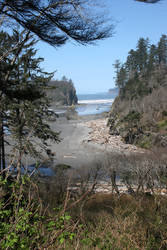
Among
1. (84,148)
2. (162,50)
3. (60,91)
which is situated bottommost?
(84,148)

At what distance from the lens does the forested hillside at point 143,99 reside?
39.4m

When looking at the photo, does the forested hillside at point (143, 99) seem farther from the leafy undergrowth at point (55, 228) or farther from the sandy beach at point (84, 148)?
the leafy undergrowth at point (55, 228)

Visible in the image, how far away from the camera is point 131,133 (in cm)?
4197

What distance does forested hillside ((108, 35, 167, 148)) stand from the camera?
3944 cm

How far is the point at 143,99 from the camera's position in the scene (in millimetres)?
49656

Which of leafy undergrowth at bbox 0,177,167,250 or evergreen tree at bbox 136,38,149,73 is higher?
evergreen tree at bbox 136,38,149,73

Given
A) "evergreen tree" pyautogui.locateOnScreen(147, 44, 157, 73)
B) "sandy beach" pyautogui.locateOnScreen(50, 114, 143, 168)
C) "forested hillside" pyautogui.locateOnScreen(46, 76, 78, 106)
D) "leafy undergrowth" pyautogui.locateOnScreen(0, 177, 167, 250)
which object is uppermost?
"evergreen tree" pyautogui.locateOnScreen(147, 44, 157, 73)

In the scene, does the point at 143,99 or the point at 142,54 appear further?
the point at 142,54

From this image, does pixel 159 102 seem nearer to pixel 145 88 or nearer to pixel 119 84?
pixel 145 88

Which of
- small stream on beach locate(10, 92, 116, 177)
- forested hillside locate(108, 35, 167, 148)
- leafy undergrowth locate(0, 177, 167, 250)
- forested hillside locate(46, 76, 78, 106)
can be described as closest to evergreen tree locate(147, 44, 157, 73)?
forested hillside locate(108, 35, 167, 148)

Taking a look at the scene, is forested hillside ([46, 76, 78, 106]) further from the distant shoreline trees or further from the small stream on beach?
the distant shoreline trees

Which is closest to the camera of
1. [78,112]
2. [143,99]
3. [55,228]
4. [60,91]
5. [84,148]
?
[55,228]

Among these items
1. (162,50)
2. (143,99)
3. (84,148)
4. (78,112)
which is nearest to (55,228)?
(84,148)

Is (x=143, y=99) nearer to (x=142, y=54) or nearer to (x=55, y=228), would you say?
(x=142, y=54)
